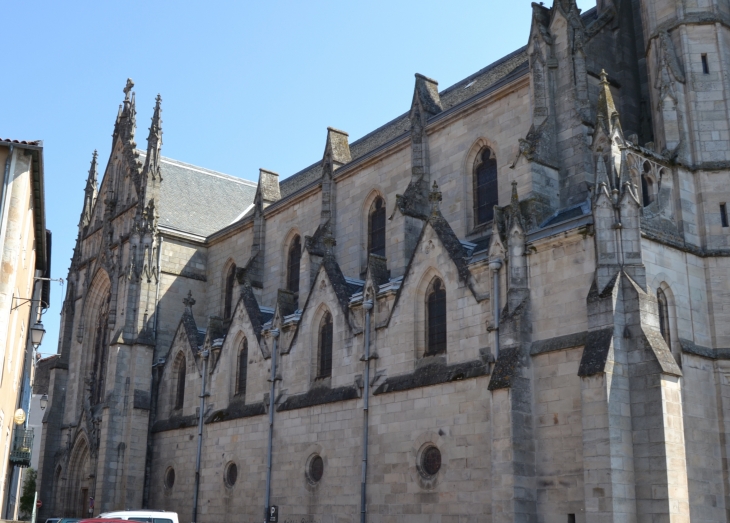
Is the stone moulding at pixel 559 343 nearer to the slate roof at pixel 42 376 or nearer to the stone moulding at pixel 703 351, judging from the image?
the stone moulding at pixel 703 351

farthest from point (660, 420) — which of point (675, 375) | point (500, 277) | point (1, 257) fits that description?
point (1, 257)

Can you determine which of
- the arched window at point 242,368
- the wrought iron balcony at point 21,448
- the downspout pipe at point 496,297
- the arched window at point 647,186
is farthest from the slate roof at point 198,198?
the arched window at point 647,186

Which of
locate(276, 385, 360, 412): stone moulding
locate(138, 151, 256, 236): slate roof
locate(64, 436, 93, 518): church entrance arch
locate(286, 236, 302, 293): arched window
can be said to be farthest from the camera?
locate(138, 151, 256, 236): slate roof

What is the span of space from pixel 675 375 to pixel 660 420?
1063mm

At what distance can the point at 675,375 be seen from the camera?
60.8 feet

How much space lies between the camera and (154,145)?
4162 cm

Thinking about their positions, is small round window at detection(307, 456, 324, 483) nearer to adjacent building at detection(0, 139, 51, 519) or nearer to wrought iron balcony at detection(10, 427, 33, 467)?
adjacent building at detection(0, 139, 51, 519)

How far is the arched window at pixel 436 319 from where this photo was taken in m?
24.4

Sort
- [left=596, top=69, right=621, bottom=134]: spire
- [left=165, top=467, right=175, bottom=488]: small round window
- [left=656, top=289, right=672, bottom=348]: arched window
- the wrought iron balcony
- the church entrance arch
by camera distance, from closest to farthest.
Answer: [left=656, top=289, right=672, bottom=348]: arched window → [left=596, top=69, right=621, bottom=134]: spire → the wrought iron balcony → [left=165, top=467, right=175, bottom=488]: small round window → the church entrance arch

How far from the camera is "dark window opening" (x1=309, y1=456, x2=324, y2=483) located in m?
27.2

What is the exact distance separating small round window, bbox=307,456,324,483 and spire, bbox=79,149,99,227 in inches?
979

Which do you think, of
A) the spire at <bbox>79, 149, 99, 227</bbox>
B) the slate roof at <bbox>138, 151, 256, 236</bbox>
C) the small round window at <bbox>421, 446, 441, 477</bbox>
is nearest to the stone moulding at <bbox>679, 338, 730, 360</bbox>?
the small round window at <bbox>421, 446, 441, 477</bbox>

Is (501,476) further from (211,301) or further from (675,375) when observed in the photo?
(211,301)

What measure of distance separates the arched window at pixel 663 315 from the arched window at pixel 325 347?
11.5 m
